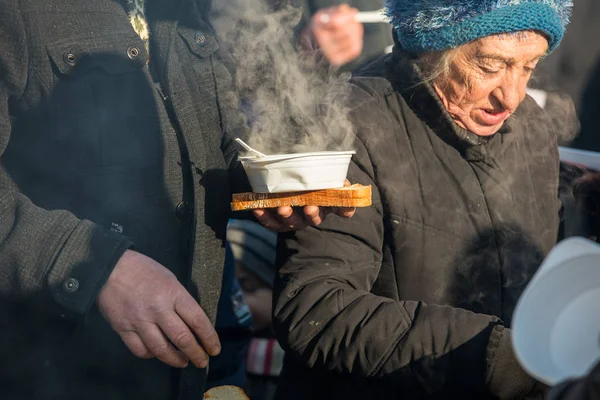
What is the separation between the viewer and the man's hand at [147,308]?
227cm

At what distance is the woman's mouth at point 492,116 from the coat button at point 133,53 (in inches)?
46.9

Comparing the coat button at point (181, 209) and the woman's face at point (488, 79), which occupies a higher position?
the woman's face at point (488, 79)

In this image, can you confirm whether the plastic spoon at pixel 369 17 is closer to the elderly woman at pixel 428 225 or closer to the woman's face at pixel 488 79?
the elderly woman at pixel 428 225

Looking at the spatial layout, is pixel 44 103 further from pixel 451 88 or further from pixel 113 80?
pixel 451 88

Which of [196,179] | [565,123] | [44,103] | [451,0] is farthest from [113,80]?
[565,123]

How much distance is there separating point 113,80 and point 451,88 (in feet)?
3.78

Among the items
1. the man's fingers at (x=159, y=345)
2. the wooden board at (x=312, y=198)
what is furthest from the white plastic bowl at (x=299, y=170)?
the man's fingers at (x=159, y=345)

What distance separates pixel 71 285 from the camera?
225cm

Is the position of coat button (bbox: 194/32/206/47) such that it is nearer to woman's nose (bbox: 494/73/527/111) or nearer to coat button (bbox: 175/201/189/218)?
coat button (bbox: 175/201/189/218)

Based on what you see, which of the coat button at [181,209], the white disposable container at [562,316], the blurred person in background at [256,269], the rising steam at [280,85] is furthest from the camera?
the blurred person in background at [256,269]

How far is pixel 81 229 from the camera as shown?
2309 mm

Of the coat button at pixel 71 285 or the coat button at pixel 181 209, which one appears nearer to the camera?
the coat button at pixel 71 285

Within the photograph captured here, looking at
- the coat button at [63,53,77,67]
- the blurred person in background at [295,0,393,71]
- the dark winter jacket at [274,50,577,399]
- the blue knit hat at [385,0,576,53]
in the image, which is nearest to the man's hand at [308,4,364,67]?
the blurred person in background at [295,0,393,71]

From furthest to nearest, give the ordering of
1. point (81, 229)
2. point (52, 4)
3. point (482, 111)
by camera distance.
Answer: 1. point (482, 111)
2. point (52, 4)
3. point (81, 229)
